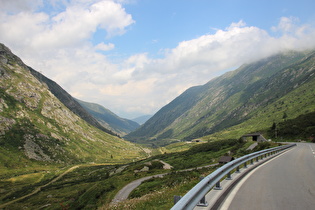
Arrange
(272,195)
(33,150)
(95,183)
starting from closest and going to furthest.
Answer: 1. (272,195)
2. (95,183)
3. (33,150)

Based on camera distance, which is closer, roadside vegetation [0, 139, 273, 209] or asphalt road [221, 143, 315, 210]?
asphalt road [221, 143, 315, 210]

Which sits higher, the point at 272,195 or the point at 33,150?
the point at 272,195

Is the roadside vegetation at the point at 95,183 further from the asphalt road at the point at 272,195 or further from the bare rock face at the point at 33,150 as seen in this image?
the bare rock face at the point at 33,150

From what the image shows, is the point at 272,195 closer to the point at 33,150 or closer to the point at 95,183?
the point at 95,183

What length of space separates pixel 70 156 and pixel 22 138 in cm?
3939

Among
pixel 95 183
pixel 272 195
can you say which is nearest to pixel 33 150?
pixel 95 183

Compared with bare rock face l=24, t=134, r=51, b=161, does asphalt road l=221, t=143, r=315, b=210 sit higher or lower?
higher

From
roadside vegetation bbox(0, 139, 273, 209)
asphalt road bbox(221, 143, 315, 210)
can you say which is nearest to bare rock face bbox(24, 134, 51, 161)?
roadside vegetation bbox(0, 139, 273, 209)

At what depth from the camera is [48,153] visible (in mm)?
171250

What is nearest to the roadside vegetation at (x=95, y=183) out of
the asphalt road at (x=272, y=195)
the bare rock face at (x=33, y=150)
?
the asphalt road at (x=272, y=195)

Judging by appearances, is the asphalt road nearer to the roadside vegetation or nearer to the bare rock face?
the roadside vegetation

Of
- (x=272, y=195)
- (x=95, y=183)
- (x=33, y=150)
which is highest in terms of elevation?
(x=272, y=195)

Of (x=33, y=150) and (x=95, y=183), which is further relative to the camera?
(x=33, y=150)

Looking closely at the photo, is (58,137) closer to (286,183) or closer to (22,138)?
(22,138)
